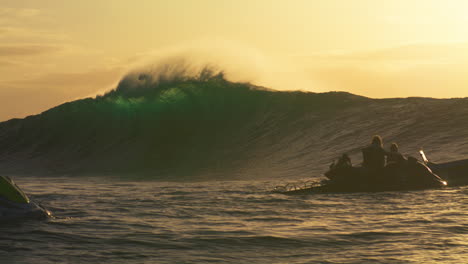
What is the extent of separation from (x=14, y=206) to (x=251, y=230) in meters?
3.68

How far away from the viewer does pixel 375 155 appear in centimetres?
1319

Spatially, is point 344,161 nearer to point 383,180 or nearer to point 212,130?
point 383,180

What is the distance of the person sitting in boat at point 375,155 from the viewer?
1316cm

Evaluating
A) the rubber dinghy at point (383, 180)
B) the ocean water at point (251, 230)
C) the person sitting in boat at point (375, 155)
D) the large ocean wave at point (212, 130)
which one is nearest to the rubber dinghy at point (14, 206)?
the ocean water at point (251, 230)

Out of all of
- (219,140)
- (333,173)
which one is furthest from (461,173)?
(219,140)

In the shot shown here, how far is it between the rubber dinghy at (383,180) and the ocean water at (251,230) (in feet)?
1.71

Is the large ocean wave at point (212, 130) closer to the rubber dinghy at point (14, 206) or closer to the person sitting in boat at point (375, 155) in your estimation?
the person sitting in boat at point (375, 155)

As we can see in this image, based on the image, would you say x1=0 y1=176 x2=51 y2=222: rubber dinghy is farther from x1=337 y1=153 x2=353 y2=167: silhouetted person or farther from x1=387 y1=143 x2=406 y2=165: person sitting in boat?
x1=387 y1=143 x2=406 y2=165: person sitting in boat

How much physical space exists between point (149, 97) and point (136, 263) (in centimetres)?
2795

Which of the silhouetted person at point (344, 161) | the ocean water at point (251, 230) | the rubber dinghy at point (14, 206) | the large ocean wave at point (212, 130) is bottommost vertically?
the ocean water at point (251, 230)

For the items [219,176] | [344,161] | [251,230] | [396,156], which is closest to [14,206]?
[251,230]

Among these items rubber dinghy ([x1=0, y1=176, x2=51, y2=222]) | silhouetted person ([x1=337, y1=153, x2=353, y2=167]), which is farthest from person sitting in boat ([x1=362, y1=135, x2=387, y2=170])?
rubber dinghy ([x1=0, y1=176, x2=51, y2=222])

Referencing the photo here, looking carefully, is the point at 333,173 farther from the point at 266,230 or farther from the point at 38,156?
the point at 38,156

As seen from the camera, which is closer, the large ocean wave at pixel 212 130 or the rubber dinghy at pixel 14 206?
the rubber dinghy at pixel 14 206
